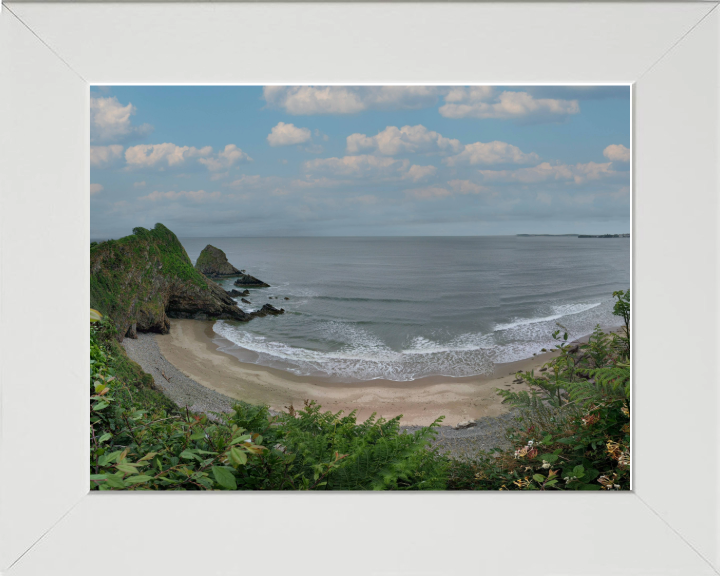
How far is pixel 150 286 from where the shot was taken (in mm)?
5211

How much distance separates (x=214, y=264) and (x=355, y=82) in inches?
239

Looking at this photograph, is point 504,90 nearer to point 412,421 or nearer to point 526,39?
point 412,421

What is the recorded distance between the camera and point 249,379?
17.0 feet

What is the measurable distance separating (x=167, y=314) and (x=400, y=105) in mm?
4784

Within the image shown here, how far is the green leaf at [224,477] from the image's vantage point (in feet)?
4.39

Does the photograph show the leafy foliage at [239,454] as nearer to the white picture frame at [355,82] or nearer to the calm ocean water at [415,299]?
the white picture frame at [355,82]

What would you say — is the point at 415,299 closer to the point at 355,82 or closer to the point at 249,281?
the point at 249,281

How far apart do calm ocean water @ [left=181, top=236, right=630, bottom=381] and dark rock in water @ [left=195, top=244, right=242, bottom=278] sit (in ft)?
0.35


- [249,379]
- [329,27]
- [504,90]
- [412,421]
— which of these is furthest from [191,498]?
[504,90]

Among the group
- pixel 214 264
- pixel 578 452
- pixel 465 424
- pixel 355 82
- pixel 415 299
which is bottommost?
pixel 465 424

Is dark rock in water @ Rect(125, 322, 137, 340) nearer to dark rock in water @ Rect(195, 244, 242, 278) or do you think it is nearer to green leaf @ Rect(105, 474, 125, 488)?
dark rock in water @ Rect(195, 244, 242, 278)

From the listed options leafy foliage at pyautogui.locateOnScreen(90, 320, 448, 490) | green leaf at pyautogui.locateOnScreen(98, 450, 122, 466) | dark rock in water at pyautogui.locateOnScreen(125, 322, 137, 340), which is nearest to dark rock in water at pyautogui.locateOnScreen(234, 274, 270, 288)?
dark rock in water at pyautogui.locateOnScreen(125, 322, 137, 340)

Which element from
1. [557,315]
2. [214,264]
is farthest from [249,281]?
A: [557,315]
